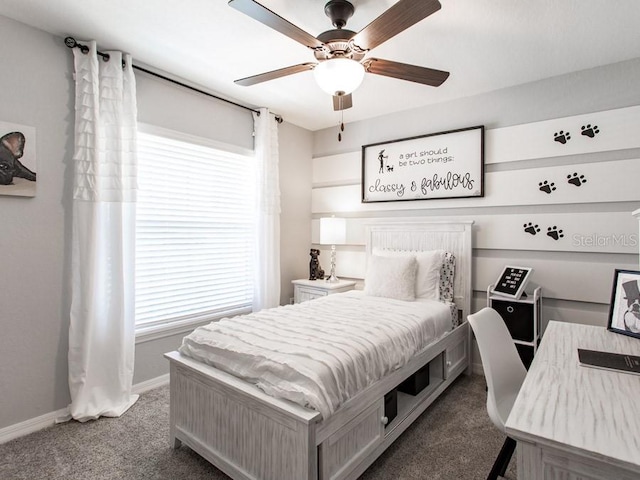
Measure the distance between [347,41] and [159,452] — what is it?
254cm

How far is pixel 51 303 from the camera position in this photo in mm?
2297

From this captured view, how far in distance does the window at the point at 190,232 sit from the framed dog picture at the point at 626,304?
9.73 feet

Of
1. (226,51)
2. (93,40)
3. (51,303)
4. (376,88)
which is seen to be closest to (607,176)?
(376,88)

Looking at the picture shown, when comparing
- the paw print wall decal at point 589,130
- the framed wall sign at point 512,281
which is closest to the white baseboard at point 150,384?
the framed wall sign at point 512,281

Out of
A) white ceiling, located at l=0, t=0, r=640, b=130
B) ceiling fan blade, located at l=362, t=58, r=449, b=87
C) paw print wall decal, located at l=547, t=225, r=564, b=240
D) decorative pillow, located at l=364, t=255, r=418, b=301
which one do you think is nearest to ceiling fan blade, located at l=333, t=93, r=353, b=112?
ceiling fan blade, located at l=362, t=58, r=449, b=87

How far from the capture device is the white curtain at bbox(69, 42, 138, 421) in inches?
91.6

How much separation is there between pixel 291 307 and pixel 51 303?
1.64 metres

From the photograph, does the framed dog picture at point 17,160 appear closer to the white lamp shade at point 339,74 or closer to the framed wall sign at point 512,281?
the white lamp shade at point 339,74

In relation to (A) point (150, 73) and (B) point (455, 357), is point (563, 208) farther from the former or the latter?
(A) point (150, 73)

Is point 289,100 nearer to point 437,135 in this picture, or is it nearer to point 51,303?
point 437,135

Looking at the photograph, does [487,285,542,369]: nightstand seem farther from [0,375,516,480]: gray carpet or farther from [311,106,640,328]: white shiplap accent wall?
[0,375,516,480]: gray carpet

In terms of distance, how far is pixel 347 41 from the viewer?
5.83 feet

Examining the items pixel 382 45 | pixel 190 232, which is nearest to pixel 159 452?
pixel 190 232

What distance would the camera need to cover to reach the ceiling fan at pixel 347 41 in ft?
4.96
